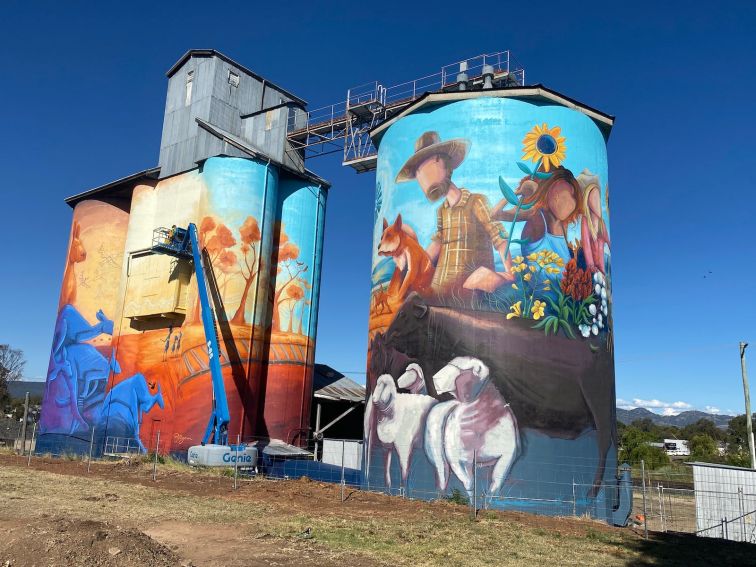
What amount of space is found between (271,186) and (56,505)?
77.3ft

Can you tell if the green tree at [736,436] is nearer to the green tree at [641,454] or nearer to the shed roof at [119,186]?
the green tree at [641,454]

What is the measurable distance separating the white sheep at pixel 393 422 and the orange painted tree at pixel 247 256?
1215 cm

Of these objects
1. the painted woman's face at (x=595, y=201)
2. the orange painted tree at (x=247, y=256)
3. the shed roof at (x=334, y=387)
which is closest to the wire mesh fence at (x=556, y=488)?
the painted woman's face at (x=595, y=201)

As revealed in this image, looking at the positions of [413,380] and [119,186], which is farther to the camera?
[119,186]

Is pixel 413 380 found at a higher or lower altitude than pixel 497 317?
lower

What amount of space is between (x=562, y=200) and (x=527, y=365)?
6.67 m

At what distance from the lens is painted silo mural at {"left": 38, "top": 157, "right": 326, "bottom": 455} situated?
1352 inches

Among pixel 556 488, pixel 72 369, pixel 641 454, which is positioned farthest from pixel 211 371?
pixel 641 454

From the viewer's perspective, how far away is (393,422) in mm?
24141

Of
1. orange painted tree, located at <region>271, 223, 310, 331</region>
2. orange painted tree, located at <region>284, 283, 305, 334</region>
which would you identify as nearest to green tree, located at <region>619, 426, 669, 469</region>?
orange painted tree, located at <region>284, 283, 305, 334</region>

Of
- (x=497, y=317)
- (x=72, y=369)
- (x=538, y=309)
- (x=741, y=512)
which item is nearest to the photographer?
(x=741, y=512)

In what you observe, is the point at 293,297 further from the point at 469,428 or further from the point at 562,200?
the point at 562,200

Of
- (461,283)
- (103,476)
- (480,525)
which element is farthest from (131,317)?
(480,525)

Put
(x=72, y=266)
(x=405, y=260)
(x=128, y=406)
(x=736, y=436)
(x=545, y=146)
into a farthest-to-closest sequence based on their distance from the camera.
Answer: (x=736, y=436) → (x=72, y=266) → (x=128, y=406) → (x=405, y=260) → (x=545, y=146)
